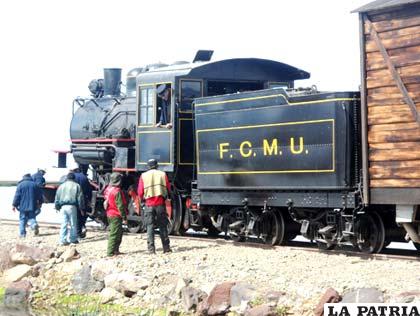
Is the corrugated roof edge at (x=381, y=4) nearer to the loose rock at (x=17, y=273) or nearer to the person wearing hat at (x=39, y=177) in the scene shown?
the loose rock at (x=17, y=273)

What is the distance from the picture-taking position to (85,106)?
67.4ft

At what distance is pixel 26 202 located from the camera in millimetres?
17844

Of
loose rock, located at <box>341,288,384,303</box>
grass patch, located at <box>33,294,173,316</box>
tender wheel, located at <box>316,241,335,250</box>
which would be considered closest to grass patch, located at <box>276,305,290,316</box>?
loose rock, located at <box>341,288,384,303</box>

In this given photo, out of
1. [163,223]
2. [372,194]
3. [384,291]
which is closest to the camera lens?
[384,291]

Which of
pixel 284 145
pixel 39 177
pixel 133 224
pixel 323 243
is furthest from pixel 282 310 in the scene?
pixel 39 177

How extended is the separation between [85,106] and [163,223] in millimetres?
7482

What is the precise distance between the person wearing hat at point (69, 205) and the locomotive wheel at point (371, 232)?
5.76 m

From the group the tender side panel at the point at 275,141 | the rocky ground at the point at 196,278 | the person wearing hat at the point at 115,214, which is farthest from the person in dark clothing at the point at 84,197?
the tender side panel at the point at 275,141

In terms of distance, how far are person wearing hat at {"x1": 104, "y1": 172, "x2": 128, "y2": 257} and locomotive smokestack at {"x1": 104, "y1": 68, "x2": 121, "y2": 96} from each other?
6.67 metres

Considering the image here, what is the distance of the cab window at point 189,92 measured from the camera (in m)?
16.0

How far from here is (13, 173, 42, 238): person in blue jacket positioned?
698 inches

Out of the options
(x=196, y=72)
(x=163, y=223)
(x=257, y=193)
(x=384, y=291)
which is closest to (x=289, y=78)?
(x=196, y=72)

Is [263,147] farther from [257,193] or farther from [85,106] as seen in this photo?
[85,106]

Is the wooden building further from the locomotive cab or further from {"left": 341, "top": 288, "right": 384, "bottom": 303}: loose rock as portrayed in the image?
the locomotive cab
